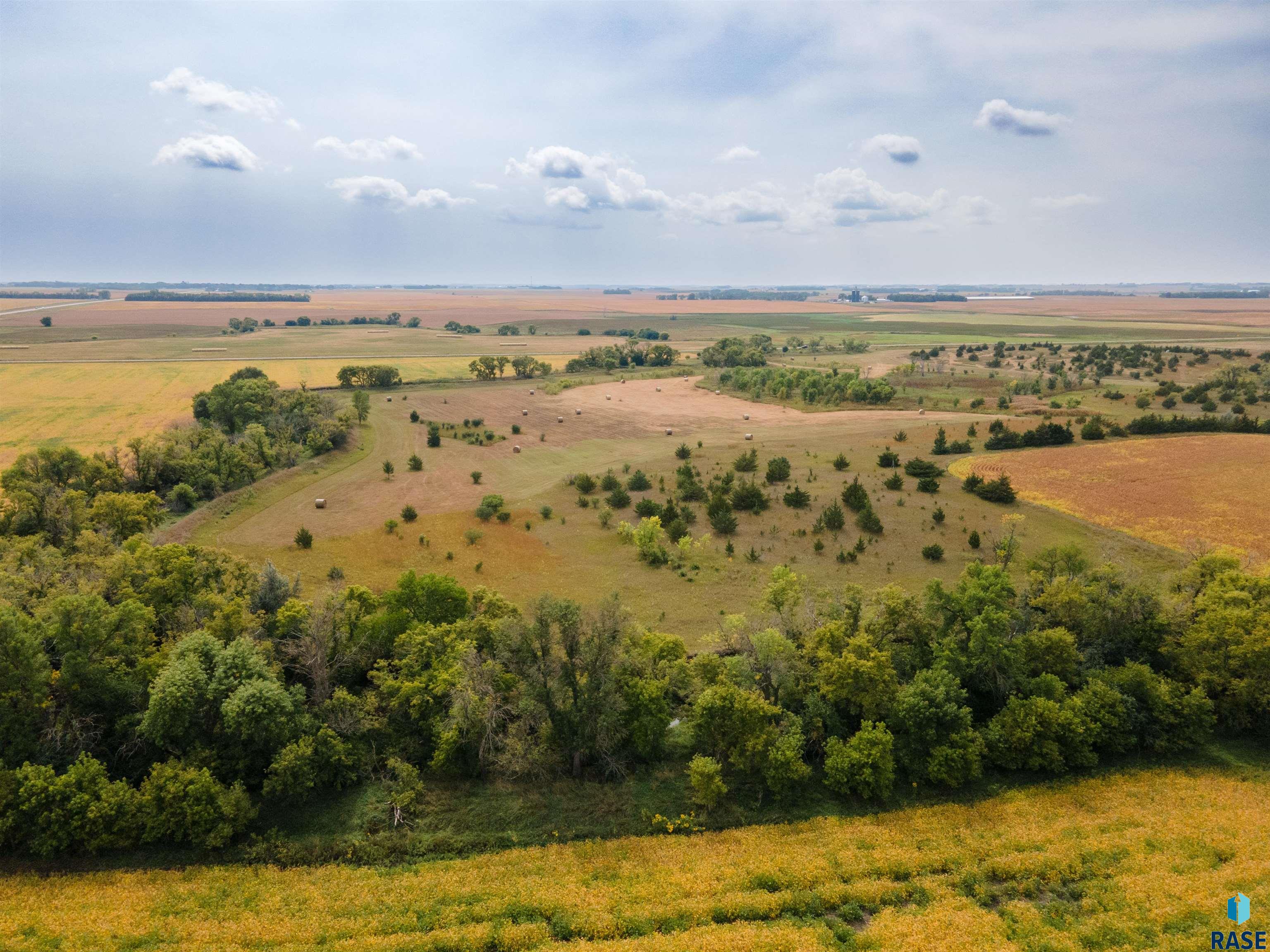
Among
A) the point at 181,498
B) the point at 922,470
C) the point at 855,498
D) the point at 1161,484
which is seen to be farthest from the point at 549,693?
the point at 1161,484

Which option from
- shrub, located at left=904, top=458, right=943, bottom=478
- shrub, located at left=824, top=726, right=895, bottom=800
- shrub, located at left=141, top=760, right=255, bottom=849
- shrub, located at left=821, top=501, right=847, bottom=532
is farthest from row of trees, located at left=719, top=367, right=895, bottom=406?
shrub, located at left=141, top=760, right=255, bottom=849

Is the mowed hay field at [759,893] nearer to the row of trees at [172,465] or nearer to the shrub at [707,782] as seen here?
the shrub at [707,782]

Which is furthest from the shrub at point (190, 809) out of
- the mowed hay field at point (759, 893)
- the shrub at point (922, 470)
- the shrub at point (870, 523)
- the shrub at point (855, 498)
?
the shrub at point (922, 470)

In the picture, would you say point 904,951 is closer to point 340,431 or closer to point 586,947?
point 586,947

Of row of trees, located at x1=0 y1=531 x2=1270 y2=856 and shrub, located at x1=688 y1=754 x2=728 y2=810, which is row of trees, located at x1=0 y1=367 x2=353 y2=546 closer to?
row of trees, located at x1=0 y1=531 x2=1270 y2=856

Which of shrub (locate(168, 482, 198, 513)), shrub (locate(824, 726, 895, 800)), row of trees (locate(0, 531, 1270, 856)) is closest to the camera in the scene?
row of trees (locate(0, 531, 1270, 856))

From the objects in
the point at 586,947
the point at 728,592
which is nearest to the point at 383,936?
the point at 586,947
